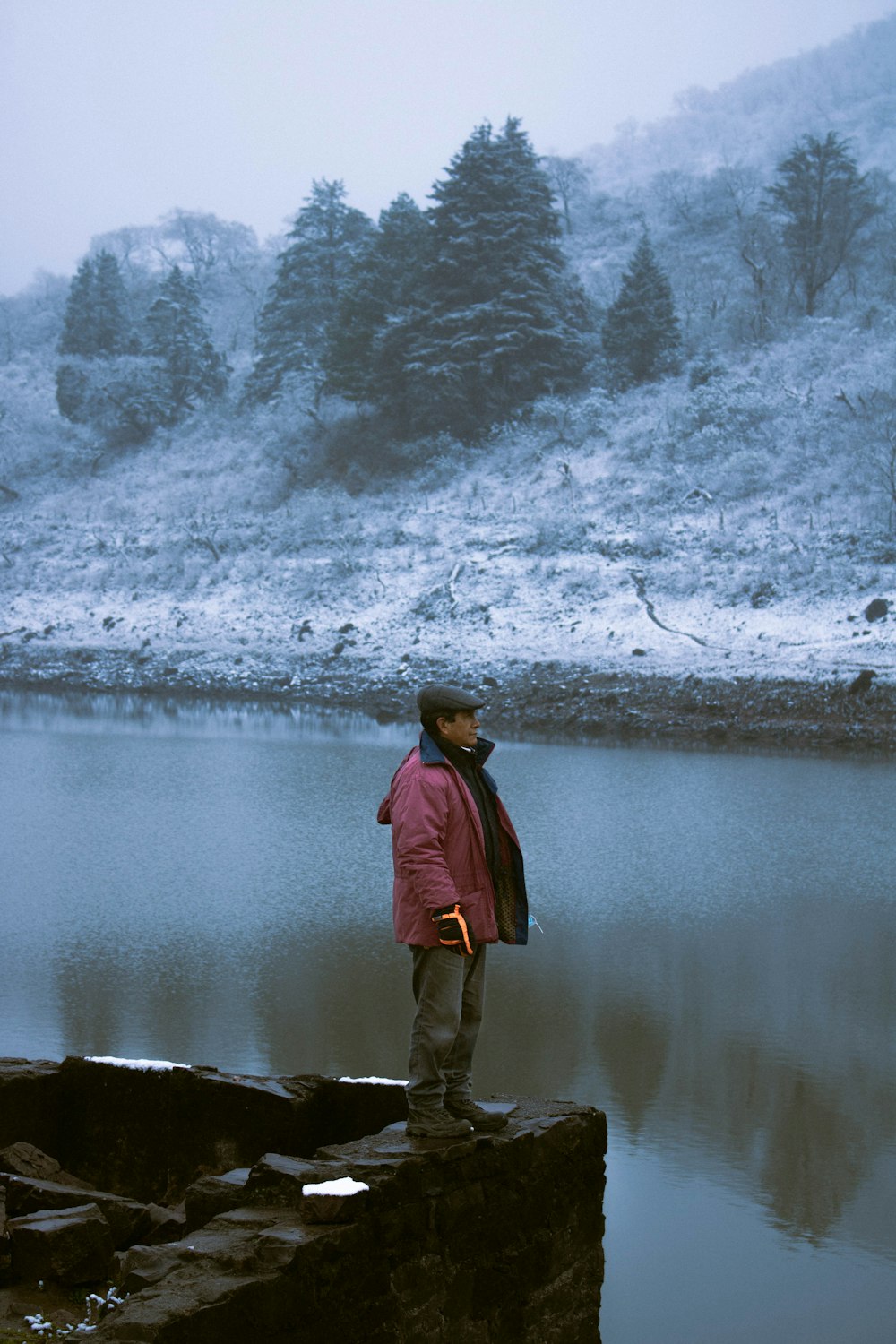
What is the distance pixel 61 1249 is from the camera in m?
5.20

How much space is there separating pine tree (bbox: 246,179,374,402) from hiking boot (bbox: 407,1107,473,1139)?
45.6 metres

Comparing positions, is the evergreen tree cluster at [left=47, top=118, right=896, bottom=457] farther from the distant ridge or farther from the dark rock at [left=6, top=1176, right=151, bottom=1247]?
the dark rock at [left=6, top=1176, right=151, bottom=1247]

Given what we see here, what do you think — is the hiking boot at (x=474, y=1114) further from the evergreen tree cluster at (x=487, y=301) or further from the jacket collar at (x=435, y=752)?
the evergreen tree cluster at (x=487, y=301)

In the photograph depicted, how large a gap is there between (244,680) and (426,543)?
7.49 m

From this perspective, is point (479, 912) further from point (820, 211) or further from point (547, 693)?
point (820, 211)

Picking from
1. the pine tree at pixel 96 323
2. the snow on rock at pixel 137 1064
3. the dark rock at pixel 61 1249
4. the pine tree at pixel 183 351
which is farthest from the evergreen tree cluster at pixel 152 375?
the dark rock at pixel 61 1249

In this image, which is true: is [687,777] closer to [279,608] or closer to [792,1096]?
[792,1096]

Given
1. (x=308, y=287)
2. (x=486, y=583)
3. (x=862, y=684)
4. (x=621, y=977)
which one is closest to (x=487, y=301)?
(x=308, y=287)

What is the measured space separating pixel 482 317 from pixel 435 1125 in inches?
1584

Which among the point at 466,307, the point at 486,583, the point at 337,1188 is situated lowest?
the point at 337,1188

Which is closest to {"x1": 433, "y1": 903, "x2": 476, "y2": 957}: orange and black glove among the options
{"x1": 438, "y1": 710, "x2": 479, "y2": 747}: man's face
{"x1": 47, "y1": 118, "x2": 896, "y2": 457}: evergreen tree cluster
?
{"x1": 438, "y1": 710, "x2": 479, "y2": 747}: man's face

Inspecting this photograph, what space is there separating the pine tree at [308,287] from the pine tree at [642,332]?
10.5 m

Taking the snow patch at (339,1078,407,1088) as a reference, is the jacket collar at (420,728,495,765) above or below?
above

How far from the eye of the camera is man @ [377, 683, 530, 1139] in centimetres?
478
